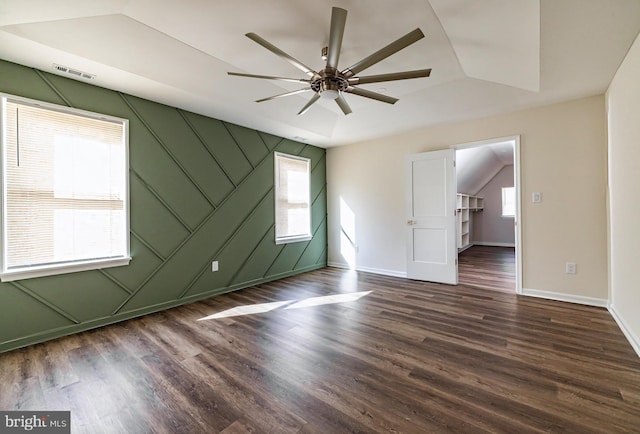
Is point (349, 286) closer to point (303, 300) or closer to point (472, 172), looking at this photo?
point (303, 300)

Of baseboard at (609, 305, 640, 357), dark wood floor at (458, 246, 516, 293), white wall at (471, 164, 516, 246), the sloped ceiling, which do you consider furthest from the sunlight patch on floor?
white wall at (471, 164, 516, 246)

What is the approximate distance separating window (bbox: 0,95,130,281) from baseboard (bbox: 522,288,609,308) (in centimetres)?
505

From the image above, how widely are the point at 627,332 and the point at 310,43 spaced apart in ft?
12.7

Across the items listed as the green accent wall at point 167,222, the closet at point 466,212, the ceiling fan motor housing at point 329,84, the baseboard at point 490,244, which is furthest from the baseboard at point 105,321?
the baseboard at point 490,244

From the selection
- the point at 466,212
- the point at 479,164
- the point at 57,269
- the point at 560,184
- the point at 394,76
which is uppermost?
the point at 479,164

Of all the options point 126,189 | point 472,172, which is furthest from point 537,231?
point 126,189

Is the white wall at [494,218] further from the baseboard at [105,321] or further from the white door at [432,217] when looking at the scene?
the baseboard at [105,321]

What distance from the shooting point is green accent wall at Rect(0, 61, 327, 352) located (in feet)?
8.23

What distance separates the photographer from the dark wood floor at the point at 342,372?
1528 millimetres

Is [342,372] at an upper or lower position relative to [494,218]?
lower

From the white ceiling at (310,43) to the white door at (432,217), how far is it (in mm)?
1119

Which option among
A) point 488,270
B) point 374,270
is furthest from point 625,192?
point 374,270

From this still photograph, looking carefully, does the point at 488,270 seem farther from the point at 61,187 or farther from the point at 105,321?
the point at 61,187

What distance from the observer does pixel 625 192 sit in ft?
8.04
